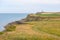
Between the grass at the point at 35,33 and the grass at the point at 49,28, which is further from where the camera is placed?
the grass at the point at 49,28

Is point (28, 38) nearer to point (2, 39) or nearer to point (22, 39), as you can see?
point (22, 39)

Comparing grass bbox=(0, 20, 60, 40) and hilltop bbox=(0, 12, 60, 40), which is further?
hilltop bbox=(0, 12, 60, 40)

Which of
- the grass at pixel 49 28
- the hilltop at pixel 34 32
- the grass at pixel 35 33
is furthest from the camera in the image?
the grass at pixel 49 28

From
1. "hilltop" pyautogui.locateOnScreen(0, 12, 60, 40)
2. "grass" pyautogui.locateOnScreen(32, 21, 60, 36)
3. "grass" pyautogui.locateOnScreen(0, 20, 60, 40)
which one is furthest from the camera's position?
"grass" pyautogui.locateOnScreen(32, 21, 60, 36)

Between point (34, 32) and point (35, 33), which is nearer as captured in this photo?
point (35, 33)

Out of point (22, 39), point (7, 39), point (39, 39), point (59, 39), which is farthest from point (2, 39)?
point (59, 39)

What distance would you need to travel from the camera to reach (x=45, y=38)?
22344 mm

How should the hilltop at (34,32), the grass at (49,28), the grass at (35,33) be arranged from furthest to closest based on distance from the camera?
1. the grass at (49,28)
2. the hilltop at (34,32)
3. the grass at (35,33)

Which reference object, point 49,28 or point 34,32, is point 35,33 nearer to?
point 34,32

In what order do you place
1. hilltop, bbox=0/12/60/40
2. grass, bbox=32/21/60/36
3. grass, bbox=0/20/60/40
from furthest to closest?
grass, bbox=32/21/60/36 → hilltop, bbox=0/12/60/40 → grass, bbox=0/20/60/40

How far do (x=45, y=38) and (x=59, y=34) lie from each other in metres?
4.44

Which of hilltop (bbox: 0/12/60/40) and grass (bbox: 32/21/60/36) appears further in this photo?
grass (bbox: 32/21/60/36)

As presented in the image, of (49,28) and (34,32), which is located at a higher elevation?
(34,32)

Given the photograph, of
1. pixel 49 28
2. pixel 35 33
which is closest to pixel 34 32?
pixel 35 33
